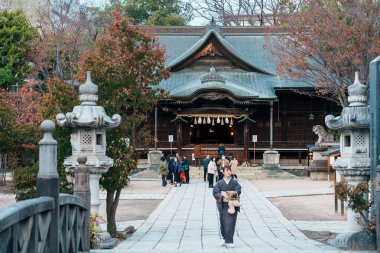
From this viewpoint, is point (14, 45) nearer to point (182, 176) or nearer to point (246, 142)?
point (246, 142)

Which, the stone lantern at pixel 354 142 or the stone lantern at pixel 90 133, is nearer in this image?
the stone lantern at pixel 354 142

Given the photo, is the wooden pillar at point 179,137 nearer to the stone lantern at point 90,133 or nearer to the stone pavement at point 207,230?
the stone pavement at point 207,230

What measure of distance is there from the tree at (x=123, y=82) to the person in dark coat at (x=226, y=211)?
2.71m

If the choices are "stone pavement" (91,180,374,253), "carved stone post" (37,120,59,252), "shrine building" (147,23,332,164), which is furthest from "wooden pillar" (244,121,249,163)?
"carved stone post" (37,120,59,252)

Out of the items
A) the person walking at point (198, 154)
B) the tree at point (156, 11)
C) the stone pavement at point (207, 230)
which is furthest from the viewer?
the tree at point (156, 11)

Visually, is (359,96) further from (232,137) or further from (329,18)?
(232,137)

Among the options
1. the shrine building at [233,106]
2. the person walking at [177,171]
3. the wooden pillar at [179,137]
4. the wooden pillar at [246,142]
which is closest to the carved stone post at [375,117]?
the person walking at [177,171]

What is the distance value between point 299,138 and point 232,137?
15.5 feet

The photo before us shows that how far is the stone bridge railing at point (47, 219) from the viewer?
19.9ft

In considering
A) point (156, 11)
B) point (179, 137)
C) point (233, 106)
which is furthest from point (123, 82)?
point (156, 11)

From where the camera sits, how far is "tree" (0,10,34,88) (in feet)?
135

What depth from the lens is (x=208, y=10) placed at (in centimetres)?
6247

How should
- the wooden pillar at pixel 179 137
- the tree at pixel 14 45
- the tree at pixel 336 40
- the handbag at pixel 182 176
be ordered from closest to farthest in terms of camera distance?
the tree at pixel 336 40
the handbag at pixel 182 176
the wooden pillar at pixel 179 137
the tree at pixel 14 45

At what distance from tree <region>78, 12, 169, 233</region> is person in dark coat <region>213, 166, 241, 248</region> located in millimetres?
2711
